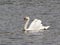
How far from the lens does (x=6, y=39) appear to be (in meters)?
20.4

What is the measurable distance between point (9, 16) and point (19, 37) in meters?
6.29

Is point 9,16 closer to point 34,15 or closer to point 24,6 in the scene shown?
point 34,15

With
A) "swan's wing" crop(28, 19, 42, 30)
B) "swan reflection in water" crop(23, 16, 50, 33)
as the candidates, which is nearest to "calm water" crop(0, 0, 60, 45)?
"swan reflection in water" crop(23, 16, 50, 33)

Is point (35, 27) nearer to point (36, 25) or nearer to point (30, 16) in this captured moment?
point (36, 25)

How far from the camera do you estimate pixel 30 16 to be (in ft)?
90.7

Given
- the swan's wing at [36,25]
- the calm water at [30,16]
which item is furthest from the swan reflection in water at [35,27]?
the calm water at [30,16]

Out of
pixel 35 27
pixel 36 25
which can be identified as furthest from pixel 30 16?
pixel 35 27

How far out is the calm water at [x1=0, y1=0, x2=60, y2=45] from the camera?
20203mm

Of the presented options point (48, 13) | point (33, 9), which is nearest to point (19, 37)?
point (48, 13)

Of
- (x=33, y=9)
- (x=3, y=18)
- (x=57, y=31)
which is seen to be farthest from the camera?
(x=33, y=9)

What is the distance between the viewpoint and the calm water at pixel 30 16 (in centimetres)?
2020

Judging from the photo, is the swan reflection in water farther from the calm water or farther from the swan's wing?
the calm water

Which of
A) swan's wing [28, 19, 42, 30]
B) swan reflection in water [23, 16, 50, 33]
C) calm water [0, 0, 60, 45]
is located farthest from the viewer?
swan's wing [28, 19, 42, 30]

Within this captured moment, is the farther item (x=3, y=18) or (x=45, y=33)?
(x=3, y=18)
